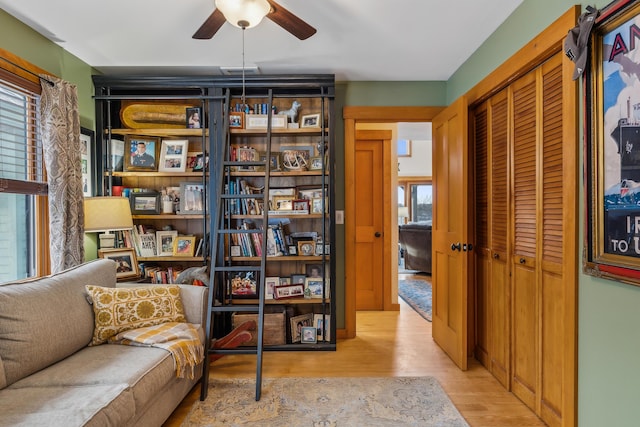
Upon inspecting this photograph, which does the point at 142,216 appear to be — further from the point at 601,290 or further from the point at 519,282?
the point at 601,290

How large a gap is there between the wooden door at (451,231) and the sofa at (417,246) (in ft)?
10.5

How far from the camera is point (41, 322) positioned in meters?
1.80

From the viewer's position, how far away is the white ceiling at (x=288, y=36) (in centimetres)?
222

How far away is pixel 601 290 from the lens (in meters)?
1.56

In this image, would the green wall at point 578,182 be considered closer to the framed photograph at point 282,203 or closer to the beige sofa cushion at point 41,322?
the framed photograph at point 282,203

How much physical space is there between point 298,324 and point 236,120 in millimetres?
1980

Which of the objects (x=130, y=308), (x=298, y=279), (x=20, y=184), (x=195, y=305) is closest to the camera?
(x=130, y=308)

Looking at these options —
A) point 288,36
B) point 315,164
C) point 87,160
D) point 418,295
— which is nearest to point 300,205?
point 315,164

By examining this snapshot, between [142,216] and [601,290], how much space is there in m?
3.35

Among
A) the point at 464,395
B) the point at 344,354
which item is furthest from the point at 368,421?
the point at 344,354

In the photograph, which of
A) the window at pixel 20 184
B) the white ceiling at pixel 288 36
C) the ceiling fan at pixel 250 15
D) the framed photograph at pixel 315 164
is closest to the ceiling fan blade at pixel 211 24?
the ceiling fan at pixel 250 15

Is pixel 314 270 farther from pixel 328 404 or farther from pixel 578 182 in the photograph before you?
pixel 578 182

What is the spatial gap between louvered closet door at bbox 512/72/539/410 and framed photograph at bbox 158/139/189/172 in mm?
2760

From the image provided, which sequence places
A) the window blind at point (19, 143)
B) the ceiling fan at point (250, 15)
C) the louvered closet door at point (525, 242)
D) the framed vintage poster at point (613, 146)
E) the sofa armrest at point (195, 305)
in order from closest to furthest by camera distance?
1. the framed vintage poster at point (613, 146)
2. the ceiling fan at point (250, 15)
3. the louvered closet door at point (525, 242)
4. the window blind at point (19, 143)
5. the sofa armrest at point (195, 305)
